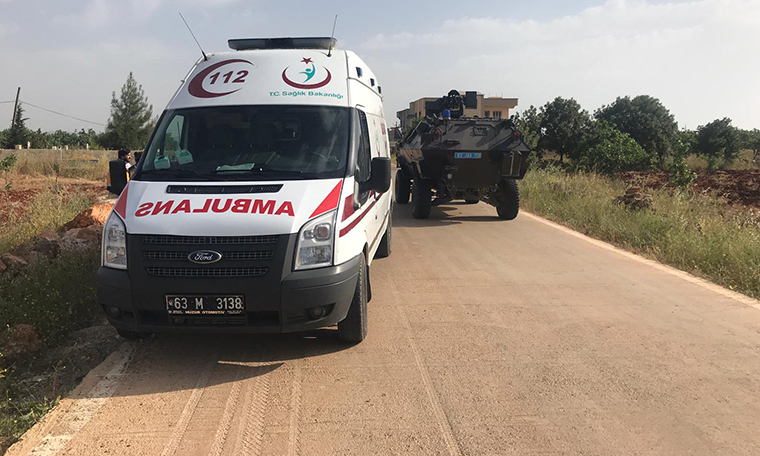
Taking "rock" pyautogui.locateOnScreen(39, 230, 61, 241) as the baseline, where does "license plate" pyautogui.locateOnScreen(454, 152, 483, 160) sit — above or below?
above

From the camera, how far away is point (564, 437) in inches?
124

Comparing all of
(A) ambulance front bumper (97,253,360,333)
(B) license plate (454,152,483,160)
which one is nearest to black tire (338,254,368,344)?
(A) ambulance front bumper (97,253,360,333)

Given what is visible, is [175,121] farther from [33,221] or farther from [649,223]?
[649,223]

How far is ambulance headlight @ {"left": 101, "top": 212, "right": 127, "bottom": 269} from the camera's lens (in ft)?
12.7

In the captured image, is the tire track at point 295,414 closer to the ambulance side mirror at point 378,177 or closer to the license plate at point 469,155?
the ambulance side mirror at point 378,177

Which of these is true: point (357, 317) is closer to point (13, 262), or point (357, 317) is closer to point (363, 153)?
point (363, 153)

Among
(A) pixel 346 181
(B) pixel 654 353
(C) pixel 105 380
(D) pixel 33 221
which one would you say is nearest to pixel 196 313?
(C) pixel 105 380

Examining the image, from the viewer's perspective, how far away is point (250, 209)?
3.84 m

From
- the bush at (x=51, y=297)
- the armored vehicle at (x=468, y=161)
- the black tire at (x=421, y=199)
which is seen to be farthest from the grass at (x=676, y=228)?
the bush at (x=51, y=297)

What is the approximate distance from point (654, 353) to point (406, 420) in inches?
90.3

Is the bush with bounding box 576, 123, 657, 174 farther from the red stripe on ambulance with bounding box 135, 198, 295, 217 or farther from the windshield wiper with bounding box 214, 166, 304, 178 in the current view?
the red stripe on ambulance with bounding box 135, 198, 295, 217

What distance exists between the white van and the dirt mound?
43.0 feet

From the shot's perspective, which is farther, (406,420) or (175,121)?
(175,121)

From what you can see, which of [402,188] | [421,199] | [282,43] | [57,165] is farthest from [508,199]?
[57,165]
